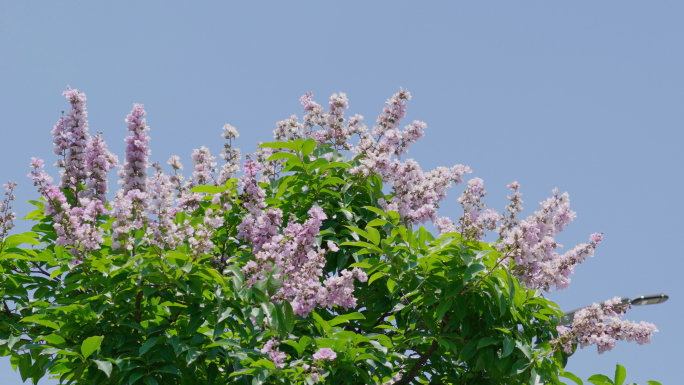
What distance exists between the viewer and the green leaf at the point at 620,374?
498 cm

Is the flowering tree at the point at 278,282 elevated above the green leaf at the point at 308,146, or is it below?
below

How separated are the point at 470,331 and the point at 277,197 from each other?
2.12 m

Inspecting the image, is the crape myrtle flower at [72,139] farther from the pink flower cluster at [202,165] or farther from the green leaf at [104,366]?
the green leaf at [104,366]

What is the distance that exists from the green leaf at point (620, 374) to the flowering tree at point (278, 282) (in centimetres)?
24

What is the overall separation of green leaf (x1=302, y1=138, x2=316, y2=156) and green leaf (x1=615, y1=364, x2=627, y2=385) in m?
3.13

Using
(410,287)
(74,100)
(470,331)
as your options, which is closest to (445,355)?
(470,331)

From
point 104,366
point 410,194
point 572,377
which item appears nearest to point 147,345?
point 104,366

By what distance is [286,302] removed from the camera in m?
4.34

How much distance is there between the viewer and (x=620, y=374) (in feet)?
16.4

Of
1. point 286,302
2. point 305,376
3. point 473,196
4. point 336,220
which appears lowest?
A: point 305,376

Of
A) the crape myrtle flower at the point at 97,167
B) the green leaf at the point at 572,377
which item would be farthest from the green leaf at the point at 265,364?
the crape myrtle flower at the point at 97,167

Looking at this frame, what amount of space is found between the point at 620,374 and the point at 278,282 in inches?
112

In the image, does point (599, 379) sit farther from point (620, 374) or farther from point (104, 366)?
point (104, 366)

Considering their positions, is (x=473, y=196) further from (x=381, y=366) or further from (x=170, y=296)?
(x=170, y=296)
